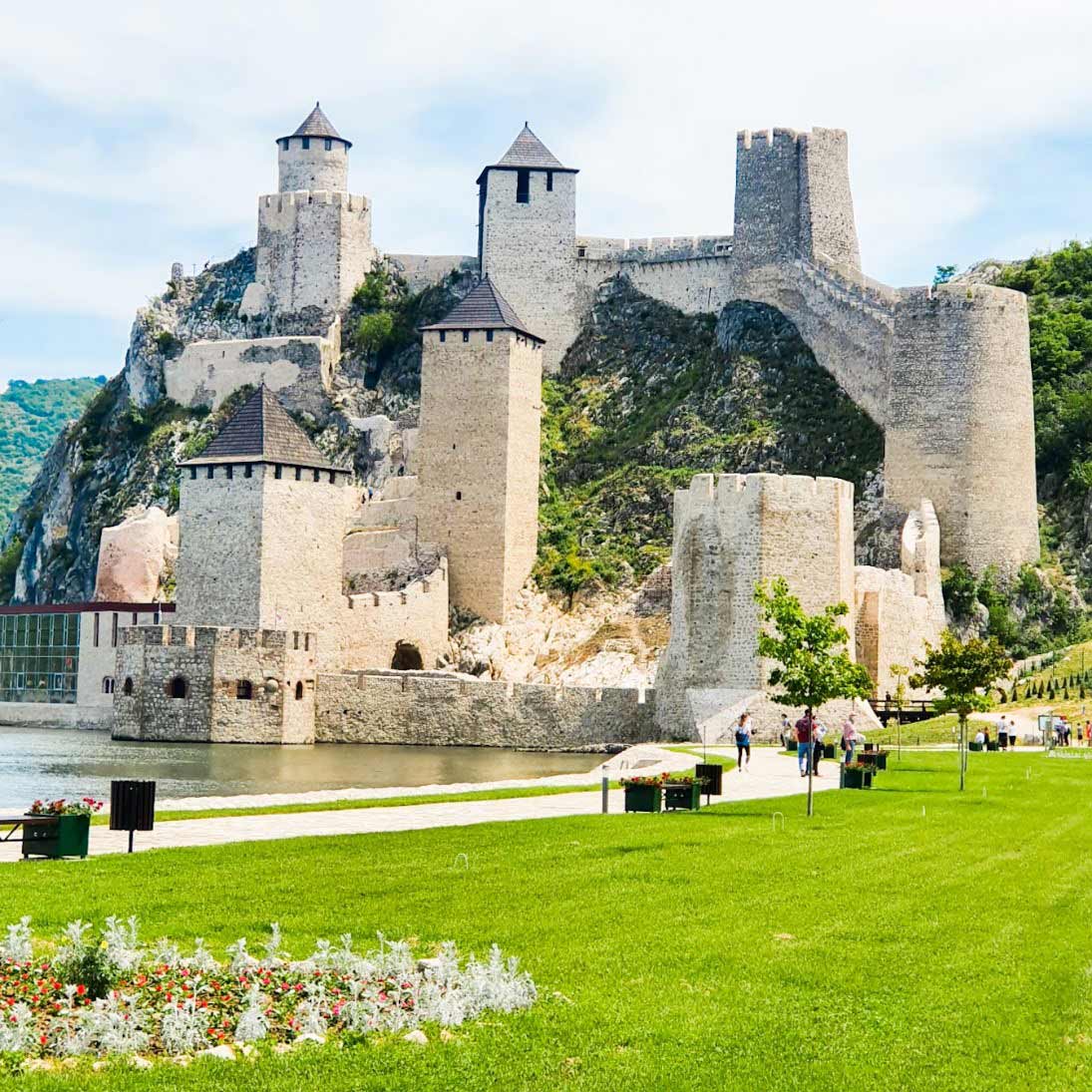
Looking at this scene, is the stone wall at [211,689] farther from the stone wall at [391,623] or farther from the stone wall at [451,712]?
the stone wall at [391,623]

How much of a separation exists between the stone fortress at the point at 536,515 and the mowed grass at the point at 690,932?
22125 millimetres

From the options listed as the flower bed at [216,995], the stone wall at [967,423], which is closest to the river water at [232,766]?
the stone wall at [967,423]

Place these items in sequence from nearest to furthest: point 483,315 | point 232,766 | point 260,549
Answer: point 232,766 → point 260,549 → point 483,315

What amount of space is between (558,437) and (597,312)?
626 cm

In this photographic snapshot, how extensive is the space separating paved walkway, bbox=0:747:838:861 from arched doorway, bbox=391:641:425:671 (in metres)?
26.6

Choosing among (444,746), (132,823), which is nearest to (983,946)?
(132,823)

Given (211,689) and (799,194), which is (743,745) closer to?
(211,689)

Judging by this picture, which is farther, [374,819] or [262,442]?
[262,442]

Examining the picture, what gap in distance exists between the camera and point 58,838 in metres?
15.4

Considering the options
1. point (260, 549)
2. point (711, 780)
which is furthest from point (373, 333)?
point (711, 780)

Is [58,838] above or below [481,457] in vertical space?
below

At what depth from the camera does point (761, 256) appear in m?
63.6

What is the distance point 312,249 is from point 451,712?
29543 millimetres

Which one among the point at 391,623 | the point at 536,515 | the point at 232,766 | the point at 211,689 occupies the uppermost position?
the point at 536,515
